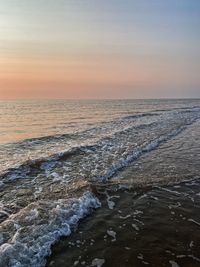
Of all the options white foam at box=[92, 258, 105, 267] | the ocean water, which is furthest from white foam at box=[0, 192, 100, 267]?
white foam at box=[92, 258, 105, 267]

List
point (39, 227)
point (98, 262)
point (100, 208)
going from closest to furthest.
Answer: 1. point (98, 262)
2. point (39, 227)
3. point (100, 208)

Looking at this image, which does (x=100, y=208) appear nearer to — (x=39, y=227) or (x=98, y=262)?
(x=39, y=227)

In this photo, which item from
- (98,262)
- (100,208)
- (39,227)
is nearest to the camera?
(98,262)

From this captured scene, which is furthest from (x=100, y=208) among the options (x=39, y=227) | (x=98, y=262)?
(x=98, y=262)

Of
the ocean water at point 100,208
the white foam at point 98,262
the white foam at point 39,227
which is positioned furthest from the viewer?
the ocean water at point 100,208

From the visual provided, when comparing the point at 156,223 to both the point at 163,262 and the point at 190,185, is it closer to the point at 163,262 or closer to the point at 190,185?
the point at 163,262

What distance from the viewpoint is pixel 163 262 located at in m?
5.62

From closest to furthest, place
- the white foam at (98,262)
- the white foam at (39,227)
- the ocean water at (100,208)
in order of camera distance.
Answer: the white foam at (98,262) → the white foam at (39,227) → the ocean water at (100,208)

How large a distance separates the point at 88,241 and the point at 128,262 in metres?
1.13

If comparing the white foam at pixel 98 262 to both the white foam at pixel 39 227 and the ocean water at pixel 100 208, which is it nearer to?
the ocean water at pixel 100 208

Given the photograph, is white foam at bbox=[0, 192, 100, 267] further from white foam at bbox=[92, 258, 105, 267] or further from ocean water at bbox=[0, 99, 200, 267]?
white foam at bbox=[92, 258, 105, 267]

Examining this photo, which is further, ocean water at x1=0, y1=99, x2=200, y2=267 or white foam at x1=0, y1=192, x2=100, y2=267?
ocean water at x1=0, y1=99, x2=200, y2=267

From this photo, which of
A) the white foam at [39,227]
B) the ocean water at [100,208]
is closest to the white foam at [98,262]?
the ocean water at [100,208]

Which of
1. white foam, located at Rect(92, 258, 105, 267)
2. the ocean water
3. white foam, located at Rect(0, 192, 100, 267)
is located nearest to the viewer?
white foam, located at Rect(92, 258, 105, 267)
